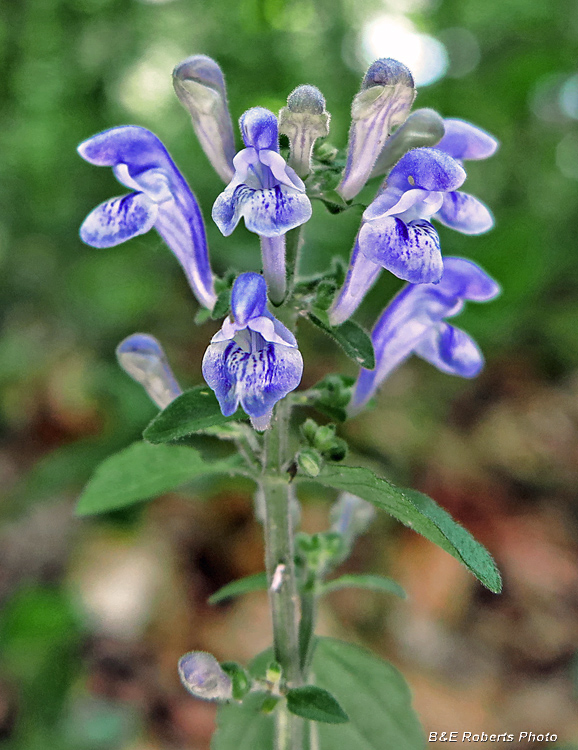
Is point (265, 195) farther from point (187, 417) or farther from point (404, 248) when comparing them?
point (187, 417)

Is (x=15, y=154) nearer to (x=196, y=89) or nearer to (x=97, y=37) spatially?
(x=97, y=37)

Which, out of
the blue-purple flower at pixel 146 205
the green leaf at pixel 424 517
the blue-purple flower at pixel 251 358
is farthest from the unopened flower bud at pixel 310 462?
the blue-purple flower at pixel 146 205

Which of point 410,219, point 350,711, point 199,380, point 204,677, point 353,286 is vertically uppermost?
point 410,219

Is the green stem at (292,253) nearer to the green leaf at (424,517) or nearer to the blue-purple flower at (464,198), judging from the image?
the blue-purple flower at (464,198)

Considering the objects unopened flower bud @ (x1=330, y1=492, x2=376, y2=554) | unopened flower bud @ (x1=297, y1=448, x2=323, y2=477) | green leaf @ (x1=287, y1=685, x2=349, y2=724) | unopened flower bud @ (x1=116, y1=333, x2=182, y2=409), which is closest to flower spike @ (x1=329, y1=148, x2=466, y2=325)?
unopened flower bud @ (x1=297, y1=448, x2=323, y2=477)

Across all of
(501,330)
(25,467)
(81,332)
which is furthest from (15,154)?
(501,330)

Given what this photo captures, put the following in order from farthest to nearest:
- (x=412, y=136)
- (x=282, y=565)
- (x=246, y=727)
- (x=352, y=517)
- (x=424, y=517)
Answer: (x=352, y=517)
(x=246, y=727)
(x=282, y=565)
(x=412, y=136)
(x=424, y=517)

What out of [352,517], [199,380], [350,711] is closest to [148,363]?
[352,517]
